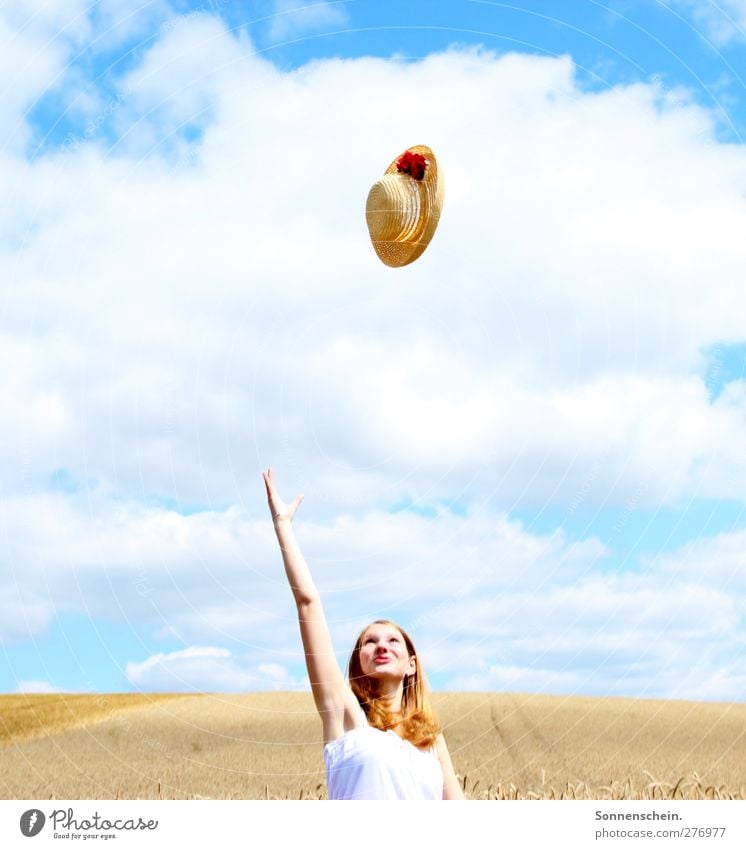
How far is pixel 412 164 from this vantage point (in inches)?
405

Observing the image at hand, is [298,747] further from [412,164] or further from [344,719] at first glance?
[344,719]

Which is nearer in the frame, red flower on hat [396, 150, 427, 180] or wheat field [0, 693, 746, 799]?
red flower on hat [396, 150, 427, 180]

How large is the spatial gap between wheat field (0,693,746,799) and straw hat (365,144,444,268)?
4703mm

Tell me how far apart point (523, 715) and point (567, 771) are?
17.2ft

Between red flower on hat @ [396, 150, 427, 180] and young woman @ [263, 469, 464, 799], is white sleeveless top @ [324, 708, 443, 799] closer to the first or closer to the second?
young woman @ [263, 469, 464, 799]

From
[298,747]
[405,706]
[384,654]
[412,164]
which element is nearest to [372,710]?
[405,706]

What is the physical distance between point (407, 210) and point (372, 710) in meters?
4.83

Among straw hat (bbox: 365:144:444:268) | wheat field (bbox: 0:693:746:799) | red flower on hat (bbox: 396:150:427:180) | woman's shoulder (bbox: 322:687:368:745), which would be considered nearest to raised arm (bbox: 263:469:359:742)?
woman's shoulder (bbox: 322:687:368:745)

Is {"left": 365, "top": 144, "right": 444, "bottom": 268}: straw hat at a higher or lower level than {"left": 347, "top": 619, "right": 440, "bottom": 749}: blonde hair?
higher

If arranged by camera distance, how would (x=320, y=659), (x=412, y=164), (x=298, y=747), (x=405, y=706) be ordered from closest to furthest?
1. (x=320, y=659)
2. (x=405, y=706)
3. (x=412, y=164)
4. (x=298, y=747)

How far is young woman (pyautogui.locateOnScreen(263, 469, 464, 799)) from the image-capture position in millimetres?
6887

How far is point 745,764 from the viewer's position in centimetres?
1491
